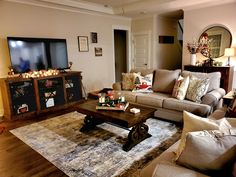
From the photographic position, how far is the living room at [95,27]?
13.5ft

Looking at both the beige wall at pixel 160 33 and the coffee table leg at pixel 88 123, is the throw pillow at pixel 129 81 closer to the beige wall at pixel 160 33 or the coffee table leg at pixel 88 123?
the coffee table leg at pixel 88 123

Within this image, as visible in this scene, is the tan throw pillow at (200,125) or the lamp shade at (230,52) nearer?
the tan throw pillow at (200,125)

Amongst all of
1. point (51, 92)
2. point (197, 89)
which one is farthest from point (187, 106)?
point (51, 92)

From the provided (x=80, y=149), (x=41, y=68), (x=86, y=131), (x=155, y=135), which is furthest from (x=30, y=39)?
(x=155, y=135)

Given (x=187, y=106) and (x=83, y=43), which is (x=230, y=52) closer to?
(x=187, y=106)

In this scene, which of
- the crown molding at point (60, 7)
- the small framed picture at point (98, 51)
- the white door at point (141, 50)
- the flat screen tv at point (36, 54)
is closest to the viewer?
the flat screen tv at point (36, 54)

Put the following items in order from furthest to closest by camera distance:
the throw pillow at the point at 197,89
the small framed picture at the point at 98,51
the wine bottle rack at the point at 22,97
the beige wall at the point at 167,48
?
1. the beige wall at the point at 167,48
2. the small framed picture at the point at 98,51
3. the wine bottle rack at the point at 22,97
4. the throw pillow at the point at 197,89

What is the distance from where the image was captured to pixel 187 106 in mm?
3109

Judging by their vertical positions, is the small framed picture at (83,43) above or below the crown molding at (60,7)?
below

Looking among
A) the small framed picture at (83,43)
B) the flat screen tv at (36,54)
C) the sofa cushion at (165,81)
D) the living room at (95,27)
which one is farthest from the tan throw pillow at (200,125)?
the small framed picture at (83,43)

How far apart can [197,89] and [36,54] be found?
142 inches

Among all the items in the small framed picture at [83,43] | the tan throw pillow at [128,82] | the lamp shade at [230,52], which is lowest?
the tan throw pillow at [128,82]

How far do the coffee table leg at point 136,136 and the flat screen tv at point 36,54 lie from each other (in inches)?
116

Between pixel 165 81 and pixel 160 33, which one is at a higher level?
pixel 160 33
